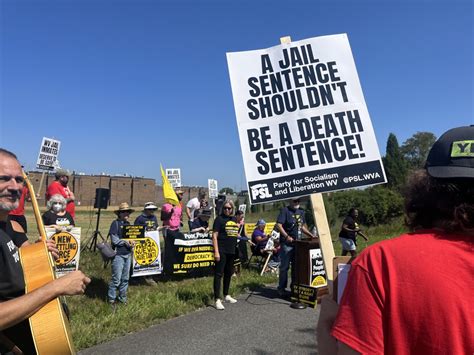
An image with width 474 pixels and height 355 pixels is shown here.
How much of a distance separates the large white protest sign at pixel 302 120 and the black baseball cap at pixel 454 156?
68.5 inches

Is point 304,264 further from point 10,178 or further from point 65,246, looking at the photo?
point 10,178

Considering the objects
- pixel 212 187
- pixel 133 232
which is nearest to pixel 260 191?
pixel 133 232

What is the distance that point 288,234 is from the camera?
817cm

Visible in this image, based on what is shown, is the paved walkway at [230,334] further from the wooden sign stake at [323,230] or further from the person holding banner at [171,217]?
the person holding banner at [171,217]

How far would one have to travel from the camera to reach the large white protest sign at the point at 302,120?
296cm

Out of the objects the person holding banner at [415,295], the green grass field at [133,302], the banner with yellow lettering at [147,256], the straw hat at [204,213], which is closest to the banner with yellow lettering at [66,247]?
the green grass field at [133,302]

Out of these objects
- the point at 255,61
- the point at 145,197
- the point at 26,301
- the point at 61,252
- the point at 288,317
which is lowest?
the point at 288,317

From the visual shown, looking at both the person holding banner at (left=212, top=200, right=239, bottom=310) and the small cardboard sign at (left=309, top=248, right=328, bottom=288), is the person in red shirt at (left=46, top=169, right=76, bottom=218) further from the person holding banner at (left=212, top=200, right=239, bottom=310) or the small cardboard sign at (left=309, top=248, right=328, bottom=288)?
the small cardboard sign at (left=309, top=248, right=328, bottom=288)

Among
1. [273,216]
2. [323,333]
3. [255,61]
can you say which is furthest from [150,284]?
[273,216]

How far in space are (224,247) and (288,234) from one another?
1761 millimetres

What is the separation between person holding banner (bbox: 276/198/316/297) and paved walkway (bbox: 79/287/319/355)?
95 cm

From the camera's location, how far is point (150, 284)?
8195 millimetres

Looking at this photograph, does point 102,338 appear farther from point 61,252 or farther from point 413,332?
point 413,332

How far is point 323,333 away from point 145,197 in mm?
62457
